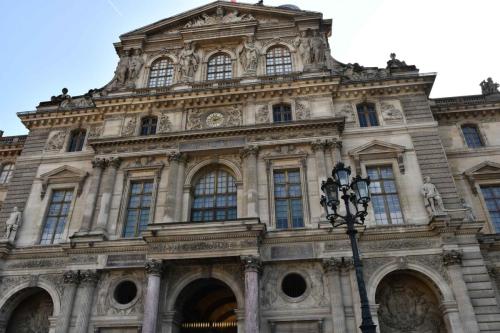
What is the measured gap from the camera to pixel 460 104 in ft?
86.3

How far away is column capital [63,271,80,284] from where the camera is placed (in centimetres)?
2022

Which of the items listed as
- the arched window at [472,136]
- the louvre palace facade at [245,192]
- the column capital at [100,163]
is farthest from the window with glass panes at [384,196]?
the column capital at [100,163]

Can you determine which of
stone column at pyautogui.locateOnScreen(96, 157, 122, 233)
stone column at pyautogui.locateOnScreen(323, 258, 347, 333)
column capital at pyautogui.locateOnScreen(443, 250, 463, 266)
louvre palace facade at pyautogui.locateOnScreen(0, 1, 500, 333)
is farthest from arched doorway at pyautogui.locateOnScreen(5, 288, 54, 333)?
column capital at pyautogui.locateOnScreen(443, 250, 463, 266)

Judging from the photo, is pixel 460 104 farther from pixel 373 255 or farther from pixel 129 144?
pixel 129 144

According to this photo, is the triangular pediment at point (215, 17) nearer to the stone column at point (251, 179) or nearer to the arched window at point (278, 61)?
the arched window at point (278, 61)

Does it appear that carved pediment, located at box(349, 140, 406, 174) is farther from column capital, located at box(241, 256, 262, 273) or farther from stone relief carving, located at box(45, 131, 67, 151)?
stone relief carving, located at box(45, 131, 67, 151)

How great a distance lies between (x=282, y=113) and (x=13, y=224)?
55.4 ft

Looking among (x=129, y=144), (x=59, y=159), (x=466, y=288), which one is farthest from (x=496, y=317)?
(x=59, y=159)

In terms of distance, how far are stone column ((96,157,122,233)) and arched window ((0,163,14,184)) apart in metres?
10.6

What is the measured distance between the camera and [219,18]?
30.2 metres

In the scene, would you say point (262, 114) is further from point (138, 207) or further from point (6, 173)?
point (6, 173)

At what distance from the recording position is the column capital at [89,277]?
20156 mm

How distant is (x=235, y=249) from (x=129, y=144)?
395 inches

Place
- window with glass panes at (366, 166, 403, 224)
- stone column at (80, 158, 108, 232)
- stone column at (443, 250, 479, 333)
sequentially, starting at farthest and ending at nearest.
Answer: stone column at (80, 158, 108, 232) < window with glass panes at (366, 166, 403, 224) < stone column at (443, 250, 479, 333)
